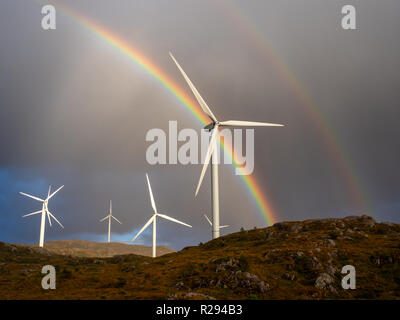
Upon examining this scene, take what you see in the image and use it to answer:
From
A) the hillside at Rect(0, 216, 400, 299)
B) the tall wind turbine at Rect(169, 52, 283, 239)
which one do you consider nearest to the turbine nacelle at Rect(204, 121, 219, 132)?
the tall wind turbine at Rect(169, 52, 283, 239)

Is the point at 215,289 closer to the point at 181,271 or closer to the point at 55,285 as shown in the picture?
the point at 181,271

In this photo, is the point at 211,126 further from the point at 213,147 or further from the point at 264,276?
the point at 264,276

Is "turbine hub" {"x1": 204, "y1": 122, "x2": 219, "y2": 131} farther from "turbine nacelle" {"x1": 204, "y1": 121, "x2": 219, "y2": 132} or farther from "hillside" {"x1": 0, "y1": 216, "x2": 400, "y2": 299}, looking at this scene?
"hillside" {"x1": 0, "y1": 216, "x2": 400, "y2": 299}

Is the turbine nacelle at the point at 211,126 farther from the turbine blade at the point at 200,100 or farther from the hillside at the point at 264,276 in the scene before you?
the hillside at the point at 264,276

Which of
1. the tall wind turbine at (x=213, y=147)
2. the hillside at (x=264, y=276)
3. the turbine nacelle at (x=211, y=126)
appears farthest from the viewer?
the turbine nacelle at (x=211, y=126)

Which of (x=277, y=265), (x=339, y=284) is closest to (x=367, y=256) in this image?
(x=339, y=284)

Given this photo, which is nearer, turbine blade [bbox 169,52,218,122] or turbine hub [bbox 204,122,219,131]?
turbine blade [bbox 169,52,218,122]

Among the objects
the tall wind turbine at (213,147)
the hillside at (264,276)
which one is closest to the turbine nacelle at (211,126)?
the tall wind turbine at (213,147)

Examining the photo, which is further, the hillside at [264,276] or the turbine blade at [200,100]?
the turbine blade at [200,100]

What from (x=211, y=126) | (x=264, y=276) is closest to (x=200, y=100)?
(x=211, y=126)

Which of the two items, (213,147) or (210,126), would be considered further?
(210,126)
